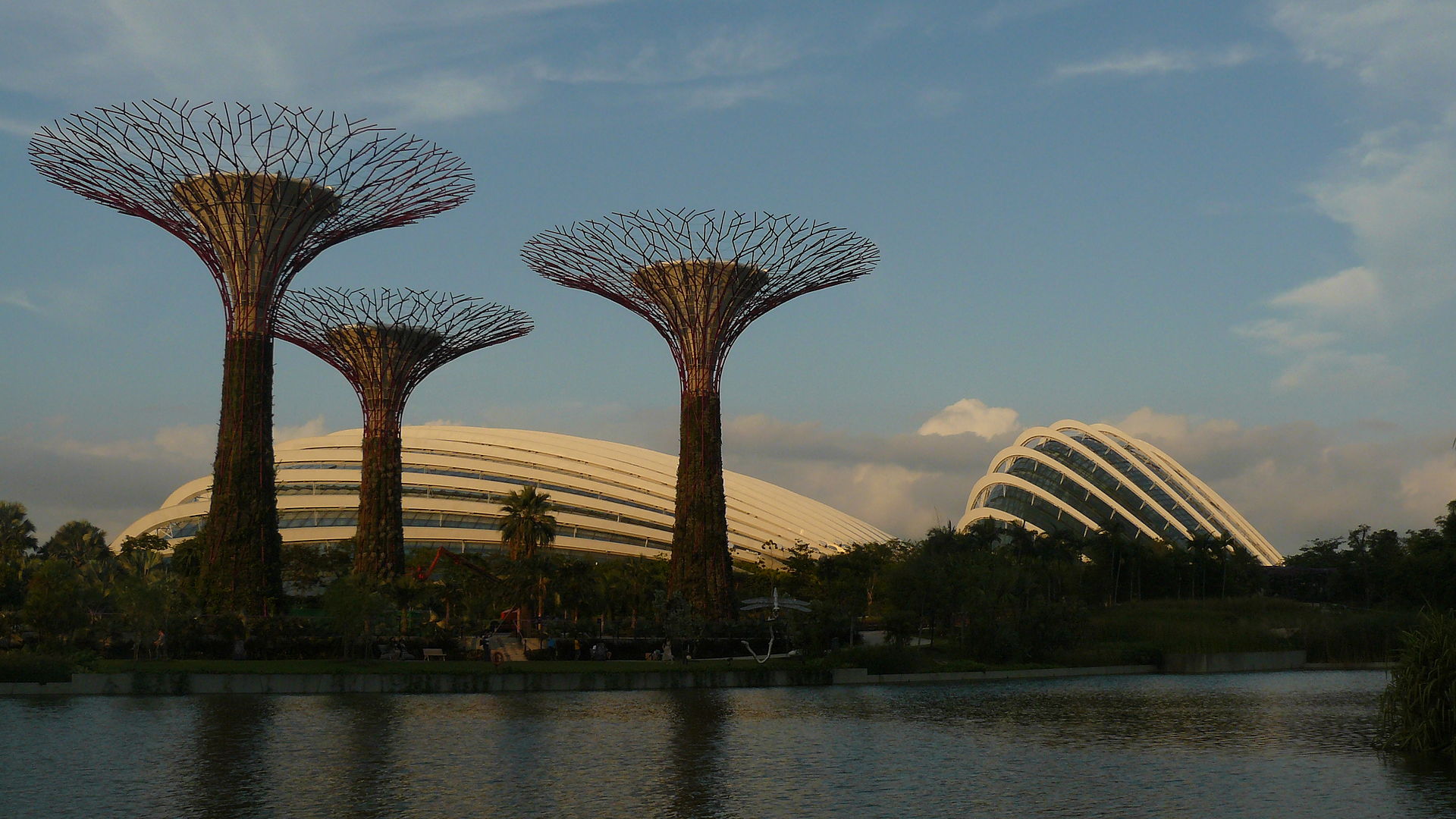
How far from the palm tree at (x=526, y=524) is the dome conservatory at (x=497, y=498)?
15.9 meters

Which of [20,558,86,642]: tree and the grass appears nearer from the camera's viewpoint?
the grass

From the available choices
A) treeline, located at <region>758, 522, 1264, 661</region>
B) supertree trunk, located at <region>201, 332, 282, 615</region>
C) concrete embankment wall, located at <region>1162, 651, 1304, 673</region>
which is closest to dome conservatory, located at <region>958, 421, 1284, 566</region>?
treeline, located at <region>758, 522, 1264, 661</region>

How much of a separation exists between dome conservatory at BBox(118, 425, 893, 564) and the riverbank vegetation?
32.5 feet

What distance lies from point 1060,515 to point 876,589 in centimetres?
2090

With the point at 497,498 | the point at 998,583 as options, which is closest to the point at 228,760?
the point at 998,583

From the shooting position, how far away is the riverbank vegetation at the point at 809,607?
33.0 meters

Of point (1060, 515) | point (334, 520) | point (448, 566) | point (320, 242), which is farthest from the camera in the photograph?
point (1060, 515)

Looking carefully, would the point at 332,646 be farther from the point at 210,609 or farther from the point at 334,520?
the point at 334,520

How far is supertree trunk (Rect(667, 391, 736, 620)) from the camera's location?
134 ft

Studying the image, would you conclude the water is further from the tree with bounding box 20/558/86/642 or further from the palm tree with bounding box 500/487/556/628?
the palm tree with bounding box 500/487/556/628

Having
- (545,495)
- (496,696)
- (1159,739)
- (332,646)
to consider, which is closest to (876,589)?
(545,495)

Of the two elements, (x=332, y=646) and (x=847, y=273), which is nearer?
(x=332, y=646)

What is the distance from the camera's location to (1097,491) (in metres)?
85.1

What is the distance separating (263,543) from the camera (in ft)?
120
